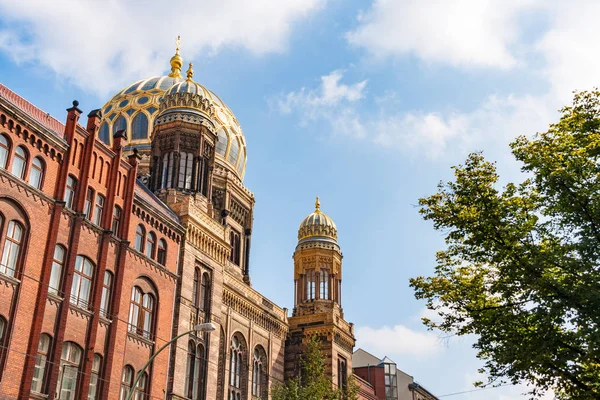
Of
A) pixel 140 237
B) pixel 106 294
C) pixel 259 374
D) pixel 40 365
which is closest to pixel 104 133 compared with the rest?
pixel 259 374

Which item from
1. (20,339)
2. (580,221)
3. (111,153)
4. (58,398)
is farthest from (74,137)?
(580,221)

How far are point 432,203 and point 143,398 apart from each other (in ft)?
51.2

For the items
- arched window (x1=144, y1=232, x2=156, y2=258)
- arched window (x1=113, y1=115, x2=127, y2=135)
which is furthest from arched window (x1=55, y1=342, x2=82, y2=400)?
arched window (x1=113, y1=115, x2=127, y2=135)

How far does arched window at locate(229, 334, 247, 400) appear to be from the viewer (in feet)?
135

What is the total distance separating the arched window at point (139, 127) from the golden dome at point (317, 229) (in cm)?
1545

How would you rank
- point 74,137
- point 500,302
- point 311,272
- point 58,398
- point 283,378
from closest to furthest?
point 500,302 < point 58,398 < point 74,137 < point 283,378 < point 311,272

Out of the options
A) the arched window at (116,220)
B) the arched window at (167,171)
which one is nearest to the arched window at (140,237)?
the arched window at (116,220)

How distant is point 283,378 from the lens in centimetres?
4731

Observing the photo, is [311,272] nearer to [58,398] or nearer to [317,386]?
[317,386]

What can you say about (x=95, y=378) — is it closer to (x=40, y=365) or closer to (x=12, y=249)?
(x=40, y=365)

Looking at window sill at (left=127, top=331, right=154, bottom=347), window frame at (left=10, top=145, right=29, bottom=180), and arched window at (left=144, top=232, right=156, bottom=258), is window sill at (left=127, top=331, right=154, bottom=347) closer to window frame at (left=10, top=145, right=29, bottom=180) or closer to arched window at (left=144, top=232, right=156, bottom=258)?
arched window at (left=144, top=232, right=156, bottom=258)

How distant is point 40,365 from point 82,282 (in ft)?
12.9

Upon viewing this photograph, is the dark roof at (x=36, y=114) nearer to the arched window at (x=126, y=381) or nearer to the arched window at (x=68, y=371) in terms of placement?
A: the arched window at (x=68, y=371)

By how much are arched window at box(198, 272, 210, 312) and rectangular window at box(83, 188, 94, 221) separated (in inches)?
366
